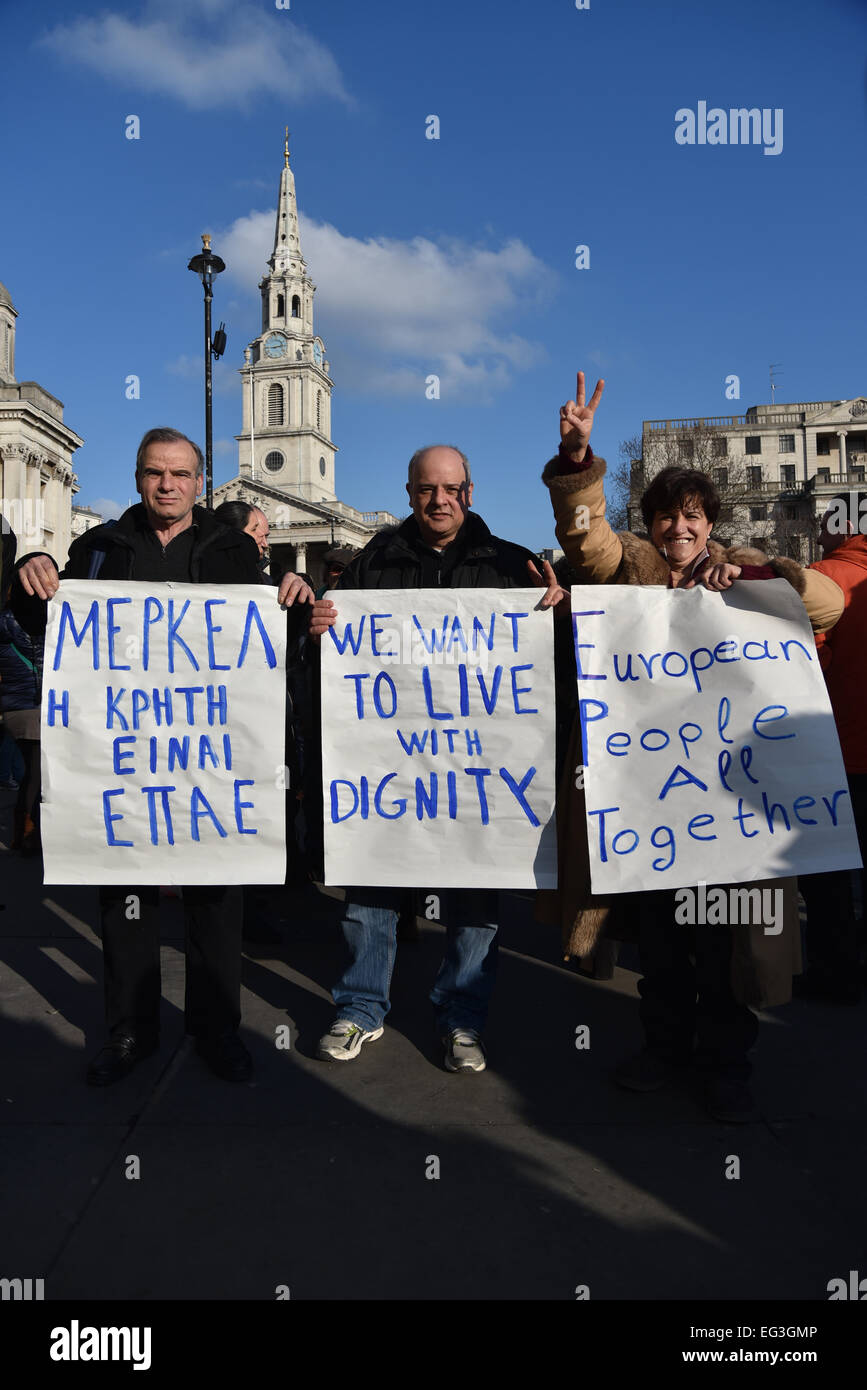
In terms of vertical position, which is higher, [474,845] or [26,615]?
[26,615]

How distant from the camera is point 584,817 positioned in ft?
10.0

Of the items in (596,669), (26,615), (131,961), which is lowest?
(131,961)

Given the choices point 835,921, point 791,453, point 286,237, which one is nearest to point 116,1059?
point 835,921

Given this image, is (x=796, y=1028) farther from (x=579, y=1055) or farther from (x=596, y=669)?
(x=596, y=669)

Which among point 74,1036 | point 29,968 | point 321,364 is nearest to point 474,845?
point 74,1036

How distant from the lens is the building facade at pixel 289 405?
251 feet

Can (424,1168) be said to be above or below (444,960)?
below

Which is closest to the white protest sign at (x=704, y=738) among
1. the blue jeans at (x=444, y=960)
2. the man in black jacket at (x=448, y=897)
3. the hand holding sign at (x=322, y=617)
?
the man in black jacket at (x=448, y=897)

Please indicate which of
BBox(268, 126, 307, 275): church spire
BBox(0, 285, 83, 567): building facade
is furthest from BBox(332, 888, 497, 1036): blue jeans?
BBox(268, 126, 307, 275): church spire

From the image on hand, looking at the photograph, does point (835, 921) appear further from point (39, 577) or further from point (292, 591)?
point (39, 577)

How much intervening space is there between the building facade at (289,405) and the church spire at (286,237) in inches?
3.7

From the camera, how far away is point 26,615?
126 inches

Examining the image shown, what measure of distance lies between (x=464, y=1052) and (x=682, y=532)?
1871 mm
